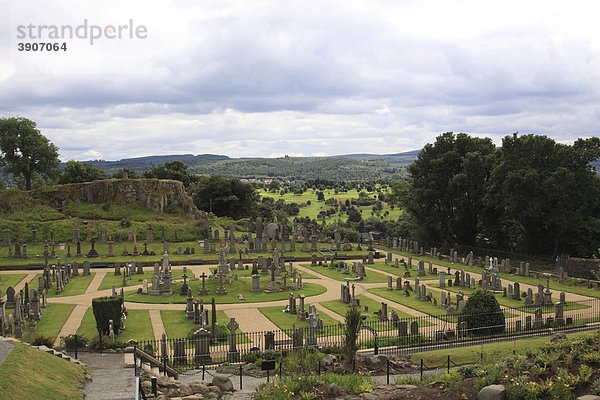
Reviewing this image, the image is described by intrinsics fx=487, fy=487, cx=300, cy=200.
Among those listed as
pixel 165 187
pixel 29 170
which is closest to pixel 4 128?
pixel 29 170

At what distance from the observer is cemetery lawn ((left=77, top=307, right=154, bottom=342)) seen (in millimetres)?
23016

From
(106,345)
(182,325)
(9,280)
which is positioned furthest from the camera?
(9,280)

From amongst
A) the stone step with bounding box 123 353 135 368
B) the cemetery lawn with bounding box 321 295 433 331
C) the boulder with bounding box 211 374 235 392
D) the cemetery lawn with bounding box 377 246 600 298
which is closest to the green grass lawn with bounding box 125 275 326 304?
the cemetery lawn with bounding box 321 295 433 331

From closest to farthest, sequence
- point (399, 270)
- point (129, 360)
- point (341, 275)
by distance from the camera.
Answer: point (129, 360) → point (341, 275) → point (399, 270)

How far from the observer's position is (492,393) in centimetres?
1196

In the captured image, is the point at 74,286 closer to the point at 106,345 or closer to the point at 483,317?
the point at 106,345

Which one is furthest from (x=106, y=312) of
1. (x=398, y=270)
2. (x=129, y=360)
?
(x=398, y=270)

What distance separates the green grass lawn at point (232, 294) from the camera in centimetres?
3103

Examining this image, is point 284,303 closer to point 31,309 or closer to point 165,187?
point 31,309

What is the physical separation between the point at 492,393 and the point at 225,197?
67.5 meters

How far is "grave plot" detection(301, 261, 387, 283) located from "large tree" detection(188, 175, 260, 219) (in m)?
33.7

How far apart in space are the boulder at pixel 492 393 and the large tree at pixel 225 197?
6623 centimetres

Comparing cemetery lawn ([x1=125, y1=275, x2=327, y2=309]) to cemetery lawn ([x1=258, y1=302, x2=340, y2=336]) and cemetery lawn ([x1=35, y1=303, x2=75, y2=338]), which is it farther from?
cemetery lawn ([x1=35, y1=303, x2=75, y2=338])

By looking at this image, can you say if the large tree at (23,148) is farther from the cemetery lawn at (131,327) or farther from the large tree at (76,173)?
the cemetery lawn at (131,327)
